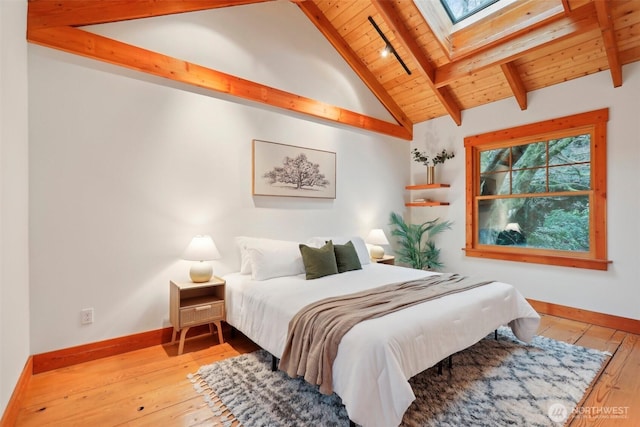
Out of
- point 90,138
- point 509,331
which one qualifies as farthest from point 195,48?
point 509,331

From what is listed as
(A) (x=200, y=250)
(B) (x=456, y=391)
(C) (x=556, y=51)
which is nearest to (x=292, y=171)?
(A) (x=200, y=250)

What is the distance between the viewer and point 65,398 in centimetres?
200

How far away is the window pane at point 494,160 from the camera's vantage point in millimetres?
4199

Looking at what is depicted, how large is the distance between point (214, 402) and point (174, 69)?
2779 millimetres

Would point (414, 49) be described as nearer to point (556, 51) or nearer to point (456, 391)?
point (556, 51)

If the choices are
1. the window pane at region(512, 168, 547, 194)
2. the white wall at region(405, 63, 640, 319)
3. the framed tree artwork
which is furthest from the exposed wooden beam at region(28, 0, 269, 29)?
the window pane at region(512, 168, 547, 194)

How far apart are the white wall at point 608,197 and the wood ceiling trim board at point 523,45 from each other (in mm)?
810

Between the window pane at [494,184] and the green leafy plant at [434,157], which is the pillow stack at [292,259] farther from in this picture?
the window pane at [494,184]

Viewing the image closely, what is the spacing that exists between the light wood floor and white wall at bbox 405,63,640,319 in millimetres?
629

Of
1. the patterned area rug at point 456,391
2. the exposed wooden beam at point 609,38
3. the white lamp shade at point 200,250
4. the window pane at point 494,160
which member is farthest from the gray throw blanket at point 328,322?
the exposed wooden beam at point 609,38

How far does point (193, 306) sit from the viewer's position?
2650 mm

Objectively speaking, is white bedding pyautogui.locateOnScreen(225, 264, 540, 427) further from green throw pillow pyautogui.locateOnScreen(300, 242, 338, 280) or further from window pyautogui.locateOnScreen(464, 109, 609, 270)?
window pyautogui.locateOnScreen(464, 109, 609, 270)

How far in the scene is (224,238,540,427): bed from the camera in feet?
5.00

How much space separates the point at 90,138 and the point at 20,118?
493mm
